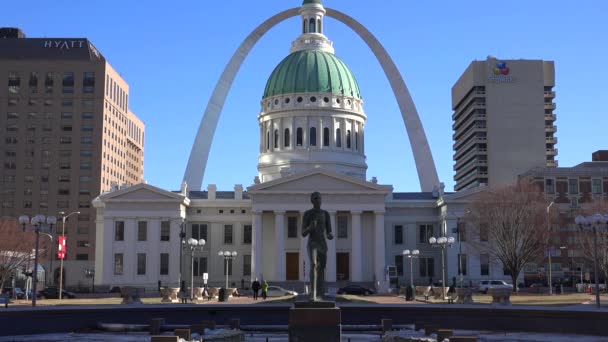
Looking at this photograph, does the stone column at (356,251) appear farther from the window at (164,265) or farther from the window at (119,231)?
the window at (119,231)

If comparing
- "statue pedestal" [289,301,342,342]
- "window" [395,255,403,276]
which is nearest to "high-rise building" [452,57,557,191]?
"window" [395,255,403,276]

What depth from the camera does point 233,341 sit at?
30.8 meters

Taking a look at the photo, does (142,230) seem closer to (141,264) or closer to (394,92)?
(141,264)

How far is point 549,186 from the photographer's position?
10994cm

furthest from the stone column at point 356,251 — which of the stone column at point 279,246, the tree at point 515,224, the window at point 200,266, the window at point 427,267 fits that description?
the window at point 200,266

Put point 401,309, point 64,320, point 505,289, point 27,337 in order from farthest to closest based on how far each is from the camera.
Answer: point 505,289
point 401,309
point 64,320
point 27,337

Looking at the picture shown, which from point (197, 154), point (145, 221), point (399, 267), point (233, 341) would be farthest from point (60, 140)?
point (233, 341)

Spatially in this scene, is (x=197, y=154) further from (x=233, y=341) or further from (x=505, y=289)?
(x=233, y=341)

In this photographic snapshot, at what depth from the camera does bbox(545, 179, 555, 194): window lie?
109500 mm

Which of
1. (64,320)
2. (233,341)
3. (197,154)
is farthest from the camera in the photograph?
(197,154)

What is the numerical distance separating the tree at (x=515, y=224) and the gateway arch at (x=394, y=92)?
2430cm

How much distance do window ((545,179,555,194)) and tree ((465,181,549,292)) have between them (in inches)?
822

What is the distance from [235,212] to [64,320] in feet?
224

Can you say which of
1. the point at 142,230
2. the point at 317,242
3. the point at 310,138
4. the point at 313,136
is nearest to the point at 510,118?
the point at 313,136
